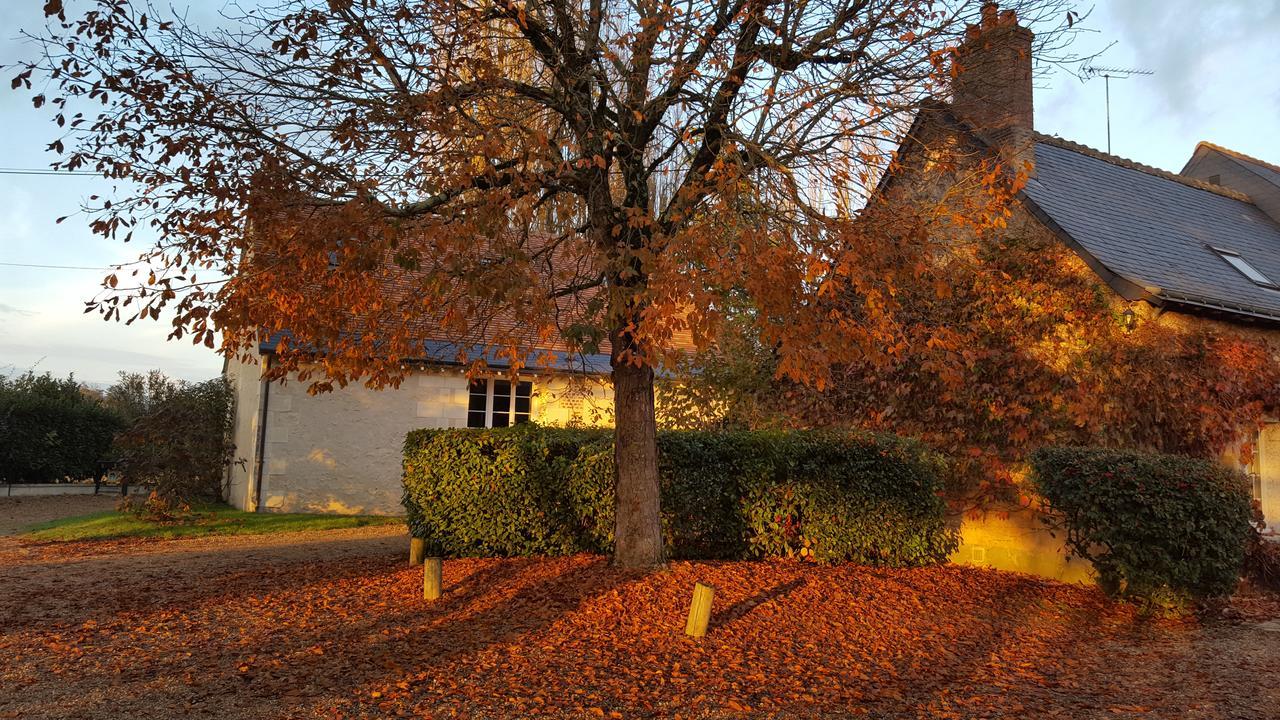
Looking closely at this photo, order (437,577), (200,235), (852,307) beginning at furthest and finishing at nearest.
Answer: (852,307), (437,577), (200,235)

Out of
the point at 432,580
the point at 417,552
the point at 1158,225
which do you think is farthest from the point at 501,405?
the point at 1158,225

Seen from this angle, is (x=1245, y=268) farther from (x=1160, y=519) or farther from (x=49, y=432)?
(x=49, y=432)

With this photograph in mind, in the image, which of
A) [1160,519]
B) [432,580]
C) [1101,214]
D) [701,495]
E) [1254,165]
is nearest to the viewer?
→ [432,580]

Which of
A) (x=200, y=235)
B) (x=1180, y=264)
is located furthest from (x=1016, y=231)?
(x=200, y=235)

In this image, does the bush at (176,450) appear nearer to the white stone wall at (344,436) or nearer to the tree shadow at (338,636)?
the white stone wall at (344,436)

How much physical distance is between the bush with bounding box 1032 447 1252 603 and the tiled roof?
366cm

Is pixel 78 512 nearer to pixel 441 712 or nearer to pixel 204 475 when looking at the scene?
pixel 204 475

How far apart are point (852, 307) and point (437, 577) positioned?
6255 millimetres

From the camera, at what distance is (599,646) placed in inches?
220

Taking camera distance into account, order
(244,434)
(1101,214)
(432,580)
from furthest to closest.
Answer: (244,434) → (1101,214) → (432,580)

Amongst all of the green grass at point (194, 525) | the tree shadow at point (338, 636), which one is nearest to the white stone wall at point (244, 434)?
the green grass at point (194, 525)

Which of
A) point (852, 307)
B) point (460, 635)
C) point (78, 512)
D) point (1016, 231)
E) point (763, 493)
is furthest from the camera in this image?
point (78, 512)

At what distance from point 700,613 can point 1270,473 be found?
9.72 metres

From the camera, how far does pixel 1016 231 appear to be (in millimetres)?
11602
